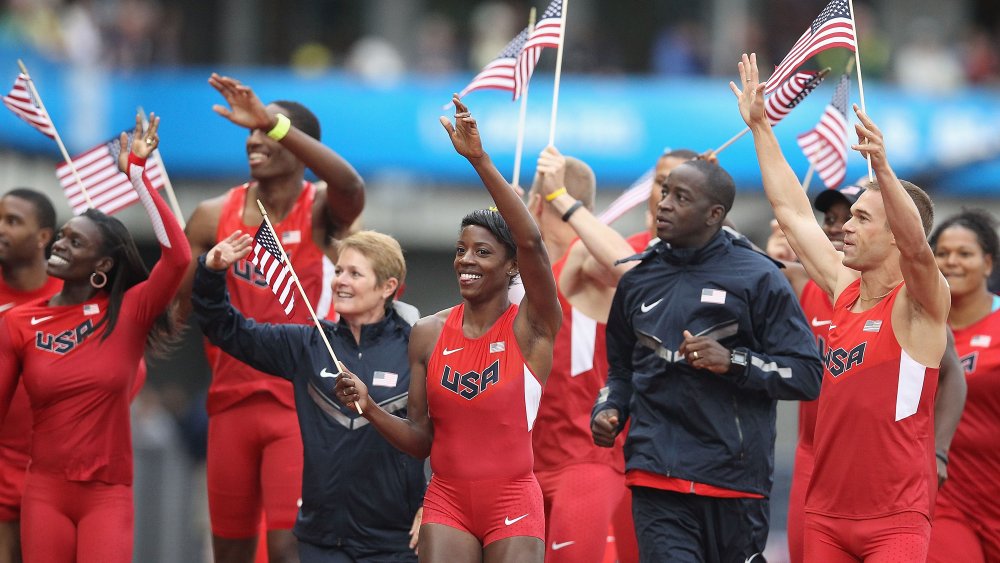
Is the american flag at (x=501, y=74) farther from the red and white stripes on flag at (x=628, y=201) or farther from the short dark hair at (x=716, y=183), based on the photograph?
the short dark hair at (x=716, y=183)

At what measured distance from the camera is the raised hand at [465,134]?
7.02 metres

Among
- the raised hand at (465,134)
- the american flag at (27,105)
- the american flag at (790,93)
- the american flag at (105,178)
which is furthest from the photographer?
the american flag at (105,178)

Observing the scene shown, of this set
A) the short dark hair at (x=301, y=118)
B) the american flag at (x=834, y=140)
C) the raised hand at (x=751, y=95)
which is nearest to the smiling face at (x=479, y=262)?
the raised hand at (x=751, y=95)

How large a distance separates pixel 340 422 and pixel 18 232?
276cm

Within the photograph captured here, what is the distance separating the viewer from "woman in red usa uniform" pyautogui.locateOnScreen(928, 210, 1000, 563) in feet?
28.5

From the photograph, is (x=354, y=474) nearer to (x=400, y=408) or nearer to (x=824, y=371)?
(x=400, y=408)

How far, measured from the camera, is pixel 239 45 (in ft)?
81.2

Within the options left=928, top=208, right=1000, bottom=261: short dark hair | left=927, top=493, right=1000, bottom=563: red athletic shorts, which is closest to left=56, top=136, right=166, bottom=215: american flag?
left=928, top=208, right=1000, bottom=261: short dark hair

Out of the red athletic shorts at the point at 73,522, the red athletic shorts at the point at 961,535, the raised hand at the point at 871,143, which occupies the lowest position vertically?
the red athletic shorts at the point at 73,522

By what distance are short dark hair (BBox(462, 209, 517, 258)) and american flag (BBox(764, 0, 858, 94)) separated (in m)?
1.95

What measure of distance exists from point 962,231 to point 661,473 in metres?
2.83

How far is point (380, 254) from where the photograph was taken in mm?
8180

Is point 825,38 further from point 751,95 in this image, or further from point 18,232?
point 18,232

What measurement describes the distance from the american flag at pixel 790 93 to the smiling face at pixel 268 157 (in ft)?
9.48
